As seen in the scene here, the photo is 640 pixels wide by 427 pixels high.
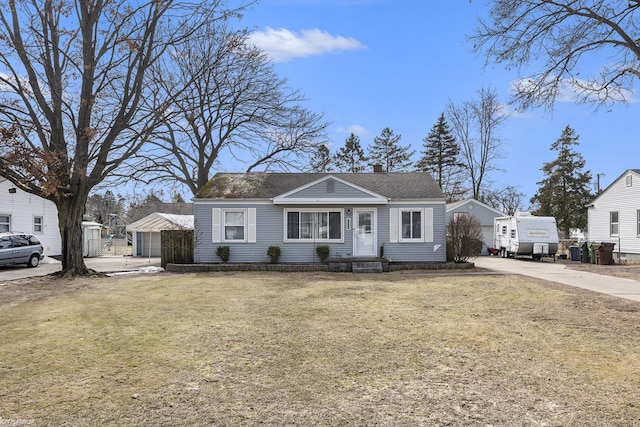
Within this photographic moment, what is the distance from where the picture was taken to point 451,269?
1836 cm

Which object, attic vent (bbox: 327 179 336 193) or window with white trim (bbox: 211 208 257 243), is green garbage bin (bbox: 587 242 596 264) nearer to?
attic vent (bbox: 327 179 336 193)

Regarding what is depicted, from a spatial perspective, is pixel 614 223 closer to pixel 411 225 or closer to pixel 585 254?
pixel 585 254

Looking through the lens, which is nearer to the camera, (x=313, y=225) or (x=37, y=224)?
(x=313, y=225)

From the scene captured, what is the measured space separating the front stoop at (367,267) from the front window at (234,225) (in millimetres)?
5117

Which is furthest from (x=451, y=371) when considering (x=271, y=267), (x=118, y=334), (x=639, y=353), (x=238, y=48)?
(x=238, y=48)

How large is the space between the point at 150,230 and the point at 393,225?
19.7 meters

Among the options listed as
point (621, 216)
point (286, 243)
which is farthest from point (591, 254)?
point (286, 243)

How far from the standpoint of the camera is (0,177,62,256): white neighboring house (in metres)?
24.9

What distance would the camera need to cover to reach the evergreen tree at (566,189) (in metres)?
43.4

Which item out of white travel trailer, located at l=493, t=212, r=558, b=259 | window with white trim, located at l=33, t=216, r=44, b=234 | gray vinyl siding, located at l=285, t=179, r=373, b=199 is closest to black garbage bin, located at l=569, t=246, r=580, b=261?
white travel trailer, located at l=493, t=212, r=558, b=259

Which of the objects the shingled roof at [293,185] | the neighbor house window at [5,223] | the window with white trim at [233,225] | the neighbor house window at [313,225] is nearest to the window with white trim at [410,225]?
the shingled roof at [293,185]

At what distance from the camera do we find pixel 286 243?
63.4ft

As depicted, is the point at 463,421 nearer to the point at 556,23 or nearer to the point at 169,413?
the point at 169,413

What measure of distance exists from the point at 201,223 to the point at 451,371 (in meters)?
15.6
